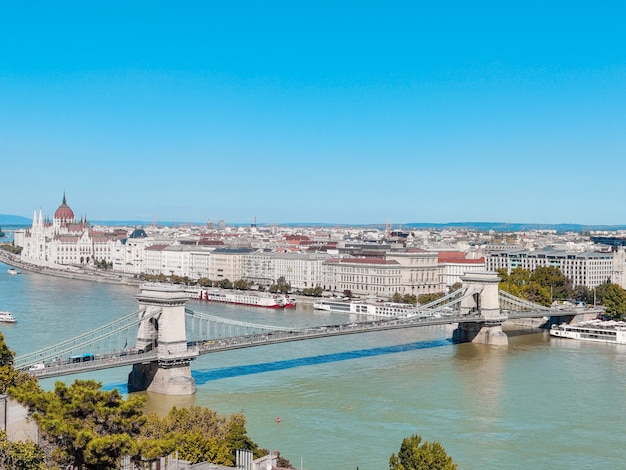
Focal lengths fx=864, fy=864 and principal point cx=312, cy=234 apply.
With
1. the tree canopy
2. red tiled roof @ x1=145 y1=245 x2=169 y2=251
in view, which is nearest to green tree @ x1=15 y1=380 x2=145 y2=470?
the tree canopy

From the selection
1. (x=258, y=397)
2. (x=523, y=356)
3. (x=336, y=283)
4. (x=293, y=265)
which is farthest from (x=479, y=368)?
(x=293, y=265)

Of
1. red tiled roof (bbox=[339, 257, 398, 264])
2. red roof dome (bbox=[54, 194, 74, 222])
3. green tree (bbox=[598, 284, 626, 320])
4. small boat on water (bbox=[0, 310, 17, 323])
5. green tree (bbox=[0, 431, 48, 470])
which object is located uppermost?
red roof dome (bbox=[54, 194, 74, 222])

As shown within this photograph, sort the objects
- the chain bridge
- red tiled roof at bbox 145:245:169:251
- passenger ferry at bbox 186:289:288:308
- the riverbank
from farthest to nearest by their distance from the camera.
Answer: red tiled roof at bbox 145:245:169:251 → the riverbank → passenger ferry at bbox 186:289:288:308 → the chain bridge

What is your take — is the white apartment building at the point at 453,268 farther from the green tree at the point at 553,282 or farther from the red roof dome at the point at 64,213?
the red roof dome at the point at 64,213

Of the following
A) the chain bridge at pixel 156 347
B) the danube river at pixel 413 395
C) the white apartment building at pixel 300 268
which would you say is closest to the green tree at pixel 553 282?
the danube river at pixel 413 395

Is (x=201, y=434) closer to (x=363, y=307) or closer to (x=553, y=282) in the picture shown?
(x=363, y=307)

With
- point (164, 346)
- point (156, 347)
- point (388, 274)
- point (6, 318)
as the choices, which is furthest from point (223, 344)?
point (388, 274)

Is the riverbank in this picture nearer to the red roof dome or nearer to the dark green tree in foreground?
the red roof dome
